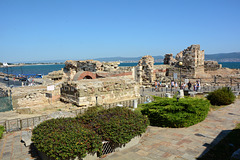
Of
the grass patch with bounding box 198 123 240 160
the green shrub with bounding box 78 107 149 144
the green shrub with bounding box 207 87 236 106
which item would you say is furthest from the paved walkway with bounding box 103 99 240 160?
the green shrub with bounding box 207 87 236 106

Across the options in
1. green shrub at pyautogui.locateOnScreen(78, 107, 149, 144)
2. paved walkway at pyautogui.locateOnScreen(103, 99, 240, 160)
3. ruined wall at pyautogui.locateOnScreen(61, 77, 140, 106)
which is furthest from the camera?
ruined wall at pyautogui.locateOnScreen(61, 77, 140, 106)

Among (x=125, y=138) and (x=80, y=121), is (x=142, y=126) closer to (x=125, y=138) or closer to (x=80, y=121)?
(x=125, y=138)

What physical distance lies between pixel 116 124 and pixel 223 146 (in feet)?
12.4

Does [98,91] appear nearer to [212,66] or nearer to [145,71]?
[145,71]

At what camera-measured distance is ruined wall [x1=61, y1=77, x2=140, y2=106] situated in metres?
12.9

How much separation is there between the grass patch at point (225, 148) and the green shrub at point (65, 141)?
342 centimetres

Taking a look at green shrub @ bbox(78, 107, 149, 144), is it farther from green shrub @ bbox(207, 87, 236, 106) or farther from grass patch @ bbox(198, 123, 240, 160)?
green shrub @ bbox(207, 87, 236, 106)

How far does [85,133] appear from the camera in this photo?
5.92 metres

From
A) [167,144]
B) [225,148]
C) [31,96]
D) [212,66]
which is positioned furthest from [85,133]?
[212,66]

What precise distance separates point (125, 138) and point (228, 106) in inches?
406

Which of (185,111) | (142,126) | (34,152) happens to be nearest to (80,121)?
(34,152)

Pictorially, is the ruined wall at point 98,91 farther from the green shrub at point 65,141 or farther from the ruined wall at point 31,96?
the green shrub at point 65,141

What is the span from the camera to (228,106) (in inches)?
537

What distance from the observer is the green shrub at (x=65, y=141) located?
17.1 feet
